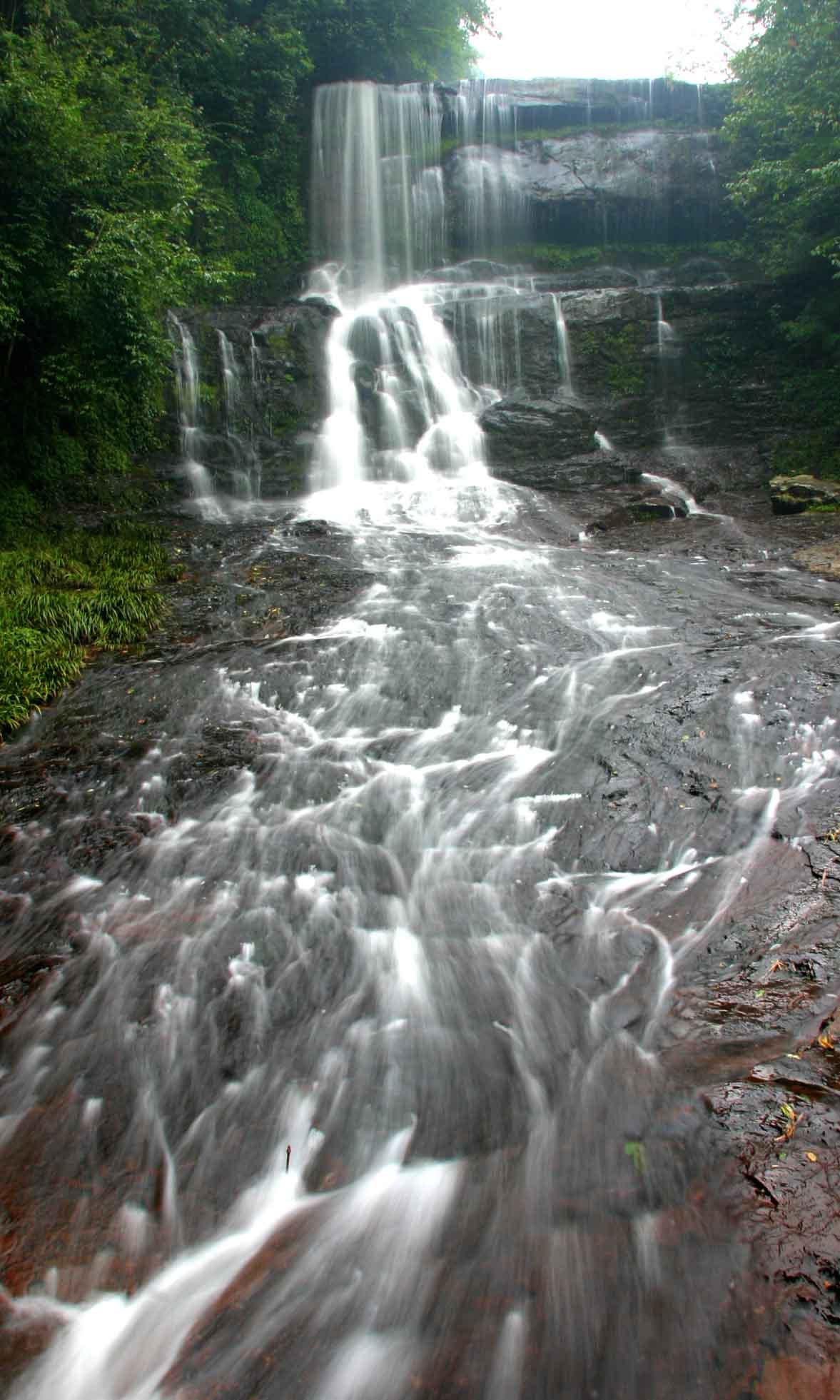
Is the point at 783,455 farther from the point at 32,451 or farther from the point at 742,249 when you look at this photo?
the point at 32,451

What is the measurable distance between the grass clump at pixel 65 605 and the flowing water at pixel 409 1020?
4.17ft

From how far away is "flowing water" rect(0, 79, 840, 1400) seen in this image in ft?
8.38

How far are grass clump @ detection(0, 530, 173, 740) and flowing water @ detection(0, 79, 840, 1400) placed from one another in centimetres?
127

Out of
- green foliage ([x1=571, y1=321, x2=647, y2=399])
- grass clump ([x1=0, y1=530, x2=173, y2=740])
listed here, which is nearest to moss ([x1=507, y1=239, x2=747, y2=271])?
green foliage ([x1=571, y1=321, x2=647, y2=399])

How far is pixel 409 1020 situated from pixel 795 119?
18.1 metres

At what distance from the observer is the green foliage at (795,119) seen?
13969mm

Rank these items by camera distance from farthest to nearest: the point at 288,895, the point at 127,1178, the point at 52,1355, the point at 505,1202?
1. the point at 288,895
2. the point at 127,1178
3. the point at 505,1202
4. the point at 52,1355

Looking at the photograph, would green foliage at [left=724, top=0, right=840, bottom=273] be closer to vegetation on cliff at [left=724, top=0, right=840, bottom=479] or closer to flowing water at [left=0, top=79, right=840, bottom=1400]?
vegetation on cliff at [left=724, top=0, right=840, bottom=479]

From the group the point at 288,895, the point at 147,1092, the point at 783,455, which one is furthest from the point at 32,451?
the point at 783,455

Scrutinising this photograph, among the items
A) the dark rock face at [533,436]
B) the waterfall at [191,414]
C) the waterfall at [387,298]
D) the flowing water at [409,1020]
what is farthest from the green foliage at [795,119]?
the waterfall at [191,414]

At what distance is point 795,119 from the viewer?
47.3 ft

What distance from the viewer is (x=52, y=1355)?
8.54 feet

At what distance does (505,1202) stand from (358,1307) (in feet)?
2.11

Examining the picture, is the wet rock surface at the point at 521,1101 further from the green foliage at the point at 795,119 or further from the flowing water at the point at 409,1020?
the green foliage at the point at 795,119
